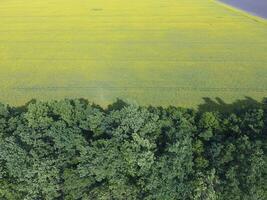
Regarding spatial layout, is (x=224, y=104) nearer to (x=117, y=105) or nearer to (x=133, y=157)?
(x=117, y=105)

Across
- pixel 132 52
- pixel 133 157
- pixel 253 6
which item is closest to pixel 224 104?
pixel 133 157

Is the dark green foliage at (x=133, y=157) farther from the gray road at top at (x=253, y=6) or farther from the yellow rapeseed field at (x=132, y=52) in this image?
the gray road at top at (x=253, y=6)

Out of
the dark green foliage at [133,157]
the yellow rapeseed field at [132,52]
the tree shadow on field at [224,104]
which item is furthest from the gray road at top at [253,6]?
the dark green foliage at [133,157]

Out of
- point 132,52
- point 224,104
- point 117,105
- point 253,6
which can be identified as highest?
point 253,6

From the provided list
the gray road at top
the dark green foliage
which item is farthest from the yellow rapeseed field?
the dark green foliage

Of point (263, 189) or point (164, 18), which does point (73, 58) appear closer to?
point (164, 18)

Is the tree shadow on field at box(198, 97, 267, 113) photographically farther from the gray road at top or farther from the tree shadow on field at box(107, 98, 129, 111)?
the gray road at top

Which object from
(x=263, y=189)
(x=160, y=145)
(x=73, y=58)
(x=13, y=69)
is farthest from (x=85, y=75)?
(x=263, y=189)
